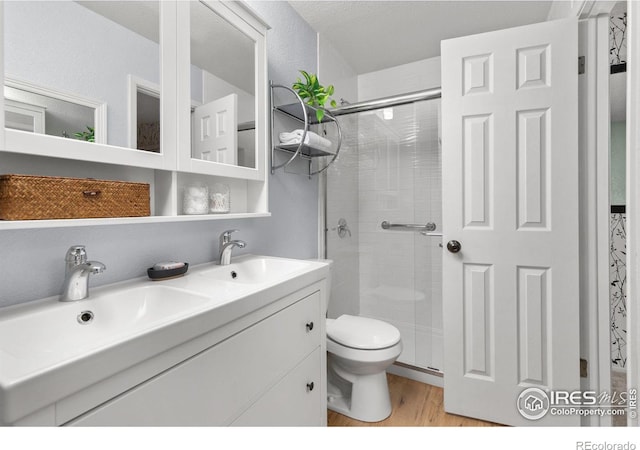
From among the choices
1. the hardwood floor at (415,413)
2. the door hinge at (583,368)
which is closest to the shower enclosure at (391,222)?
the hardwood floor at (415,413)

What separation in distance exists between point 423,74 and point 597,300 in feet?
6.70

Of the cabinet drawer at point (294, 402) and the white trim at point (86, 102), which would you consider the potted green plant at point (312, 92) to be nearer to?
the white trim at point (86, 102)

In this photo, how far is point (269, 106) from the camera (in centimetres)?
183

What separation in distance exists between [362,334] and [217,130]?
4.21 feet

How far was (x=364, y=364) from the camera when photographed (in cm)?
166

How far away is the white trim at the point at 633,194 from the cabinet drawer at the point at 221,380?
1.00 m

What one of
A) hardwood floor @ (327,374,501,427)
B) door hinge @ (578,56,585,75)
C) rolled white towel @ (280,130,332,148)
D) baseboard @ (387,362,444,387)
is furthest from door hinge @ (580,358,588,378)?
rolled white towel @ (280,130,332,148)

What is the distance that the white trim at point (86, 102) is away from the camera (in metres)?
0.85

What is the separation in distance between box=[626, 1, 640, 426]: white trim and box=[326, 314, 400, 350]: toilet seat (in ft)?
3.18

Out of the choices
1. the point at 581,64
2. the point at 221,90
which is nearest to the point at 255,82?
the point at 221,90

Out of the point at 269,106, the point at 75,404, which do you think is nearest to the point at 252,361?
the point at 75,404

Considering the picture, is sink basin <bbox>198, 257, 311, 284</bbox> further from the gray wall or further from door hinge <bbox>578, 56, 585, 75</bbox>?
door hinge <bbox>578, 56, 585, 75</bbox>

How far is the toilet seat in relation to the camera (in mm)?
1689

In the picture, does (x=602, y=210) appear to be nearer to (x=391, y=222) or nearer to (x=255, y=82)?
(x=391, y=222)
